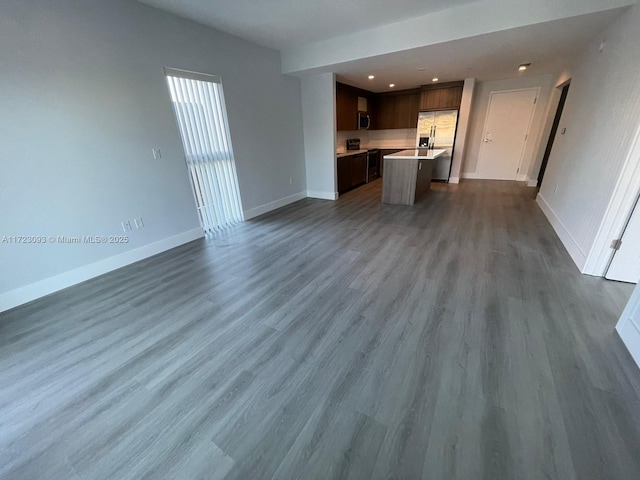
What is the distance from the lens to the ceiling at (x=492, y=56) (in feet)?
9.52

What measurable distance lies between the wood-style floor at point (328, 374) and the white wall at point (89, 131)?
16.3 inches

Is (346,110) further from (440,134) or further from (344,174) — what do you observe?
(440,134)

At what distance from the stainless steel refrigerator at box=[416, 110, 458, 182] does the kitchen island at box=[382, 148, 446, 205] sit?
166 centimetres

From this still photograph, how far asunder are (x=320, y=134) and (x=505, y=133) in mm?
4821

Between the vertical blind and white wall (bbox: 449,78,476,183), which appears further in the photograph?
white wall (bbox: 449,78,476,183)

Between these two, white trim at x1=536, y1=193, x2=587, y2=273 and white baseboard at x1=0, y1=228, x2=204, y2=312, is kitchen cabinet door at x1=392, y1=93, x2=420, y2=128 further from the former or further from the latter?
white baseboard at x1=0, y1=228, x2=204, y2=312

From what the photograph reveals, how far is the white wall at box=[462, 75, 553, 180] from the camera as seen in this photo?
5828mm

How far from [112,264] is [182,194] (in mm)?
1183

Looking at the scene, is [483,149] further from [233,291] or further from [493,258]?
[233,291]

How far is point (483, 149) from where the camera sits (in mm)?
6770

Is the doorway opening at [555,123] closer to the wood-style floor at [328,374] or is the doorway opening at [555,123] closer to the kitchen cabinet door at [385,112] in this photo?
the kitchen cabinet door at [385,112]

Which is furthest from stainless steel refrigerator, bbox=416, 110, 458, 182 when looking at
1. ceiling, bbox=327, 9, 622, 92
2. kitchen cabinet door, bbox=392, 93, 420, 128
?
ceiling, bbox=327, 9, 622, 92

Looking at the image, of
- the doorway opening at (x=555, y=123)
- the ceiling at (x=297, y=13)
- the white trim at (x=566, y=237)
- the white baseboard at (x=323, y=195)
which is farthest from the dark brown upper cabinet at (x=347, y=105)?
the white trim at (x=566, y=237)

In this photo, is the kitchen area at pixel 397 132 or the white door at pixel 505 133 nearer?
the kitchen area at pixel 397 132
